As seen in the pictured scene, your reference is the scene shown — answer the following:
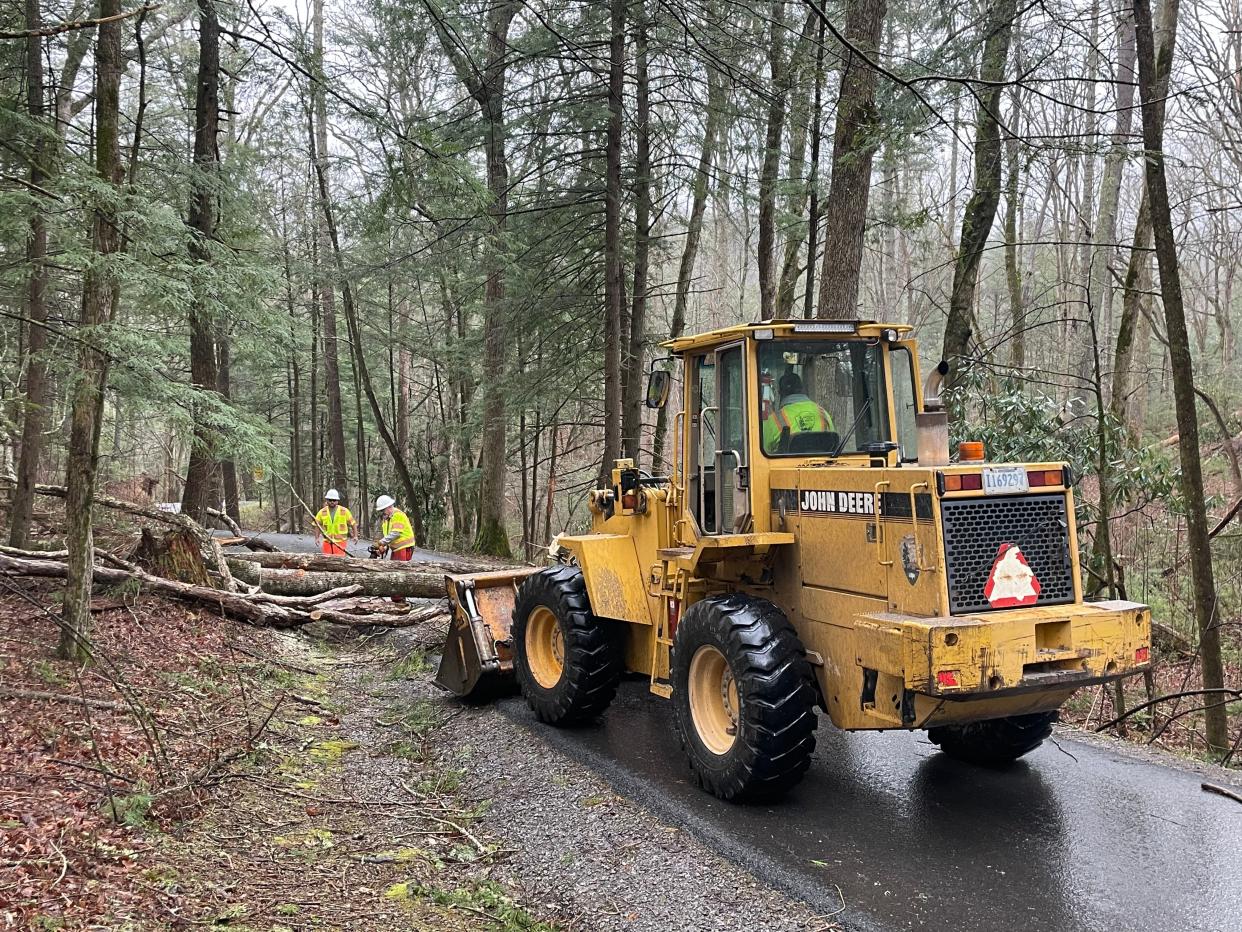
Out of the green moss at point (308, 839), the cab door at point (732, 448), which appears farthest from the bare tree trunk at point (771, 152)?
the green moss at point (308, 839)

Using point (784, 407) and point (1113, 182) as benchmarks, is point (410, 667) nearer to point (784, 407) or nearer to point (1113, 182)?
point (784, 407)

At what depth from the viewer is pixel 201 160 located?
11.3 m

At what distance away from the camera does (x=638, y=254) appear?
15.8 metres

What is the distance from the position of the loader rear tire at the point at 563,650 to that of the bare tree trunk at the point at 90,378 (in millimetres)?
3283

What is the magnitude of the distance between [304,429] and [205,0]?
31.7 metres

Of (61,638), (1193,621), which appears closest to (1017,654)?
(61,638)

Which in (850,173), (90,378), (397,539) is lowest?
(397,539)

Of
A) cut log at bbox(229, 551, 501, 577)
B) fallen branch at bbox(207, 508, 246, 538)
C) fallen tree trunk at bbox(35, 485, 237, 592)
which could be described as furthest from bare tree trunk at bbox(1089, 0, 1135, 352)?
fallen branch at bbox(207, 508, 246, 538)

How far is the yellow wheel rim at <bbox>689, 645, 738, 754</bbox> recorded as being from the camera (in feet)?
18.8

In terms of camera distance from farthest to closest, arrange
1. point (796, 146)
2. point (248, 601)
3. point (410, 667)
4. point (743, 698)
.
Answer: point (796, 146) < point (248, 601) < point (410, 667) < point (743, 698)

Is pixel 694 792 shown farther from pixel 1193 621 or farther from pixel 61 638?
pixel 1193 621

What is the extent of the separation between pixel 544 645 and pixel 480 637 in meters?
0.56

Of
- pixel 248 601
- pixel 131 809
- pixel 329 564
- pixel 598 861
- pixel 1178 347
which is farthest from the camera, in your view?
pixel 329 564

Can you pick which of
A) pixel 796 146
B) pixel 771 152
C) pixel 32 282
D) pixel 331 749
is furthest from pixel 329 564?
pixel 796 146
